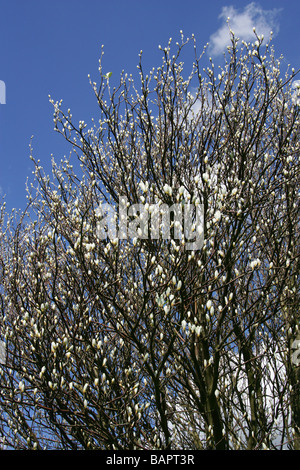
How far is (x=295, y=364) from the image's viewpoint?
7168mm

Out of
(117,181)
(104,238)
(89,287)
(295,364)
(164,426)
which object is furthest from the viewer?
(117,181)

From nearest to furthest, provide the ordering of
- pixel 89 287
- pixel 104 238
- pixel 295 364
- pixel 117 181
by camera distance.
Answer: pixel 89 287
pixel 104 238
pixel 295 364
pixel 117 181

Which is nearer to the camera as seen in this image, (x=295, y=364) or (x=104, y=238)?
(x=104, y=238)

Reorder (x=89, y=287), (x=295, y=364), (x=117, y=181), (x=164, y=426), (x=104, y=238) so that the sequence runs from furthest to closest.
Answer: (x=117, y=181), (x=295, y=364), (x=104, y=238), (x=89, y=287), (x=164, y=426)

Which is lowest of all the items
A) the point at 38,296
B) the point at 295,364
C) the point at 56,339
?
the point at 295,364

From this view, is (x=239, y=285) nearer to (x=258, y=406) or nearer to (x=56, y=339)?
(x=258, y=406)

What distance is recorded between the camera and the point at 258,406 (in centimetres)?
768

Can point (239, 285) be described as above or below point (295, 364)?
above

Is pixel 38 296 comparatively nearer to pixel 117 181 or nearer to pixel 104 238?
pixel 104 238

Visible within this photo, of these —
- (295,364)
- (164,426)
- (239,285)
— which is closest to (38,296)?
(164,426)
